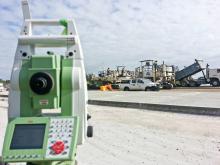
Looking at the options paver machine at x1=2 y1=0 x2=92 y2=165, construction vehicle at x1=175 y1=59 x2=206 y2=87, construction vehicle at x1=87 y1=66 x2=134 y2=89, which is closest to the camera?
paver machine at x1=2 y1=0 x2=92 y2=165

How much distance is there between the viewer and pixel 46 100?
3527 mm

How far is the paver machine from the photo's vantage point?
3131 millimetres

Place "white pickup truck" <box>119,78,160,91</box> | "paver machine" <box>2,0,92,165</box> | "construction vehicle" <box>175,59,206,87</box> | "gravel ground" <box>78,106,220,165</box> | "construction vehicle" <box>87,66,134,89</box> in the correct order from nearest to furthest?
"paver machine" <box>2,0,92,165</box>
"gravel ground" <box>78,106,220,165</box>
"white pickup truck" <box>119,78,160,91</box>
"construction vehicle" <box>175,59,206,87</box>
"construction vehicle" <box>87,66,134,89</box>

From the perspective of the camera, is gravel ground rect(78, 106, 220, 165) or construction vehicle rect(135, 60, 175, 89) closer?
gravel ground rect(78, 106, 220, 165)

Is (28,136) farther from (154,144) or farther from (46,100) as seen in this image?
(154,144)

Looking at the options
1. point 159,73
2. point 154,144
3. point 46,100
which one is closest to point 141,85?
point 159,73

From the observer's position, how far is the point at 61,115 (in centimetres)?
367

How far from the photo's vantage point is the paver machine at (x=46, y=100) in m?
3.13

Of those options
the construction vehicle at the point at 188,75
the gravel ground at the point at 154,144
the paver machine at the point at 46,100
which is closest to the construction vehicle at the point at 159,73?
the construction vehicle at the point at 188,75

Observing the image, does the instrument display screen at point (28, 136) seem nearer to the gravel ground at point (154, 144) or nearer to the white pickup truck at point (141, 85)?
the gravel ground at point (154, 144)

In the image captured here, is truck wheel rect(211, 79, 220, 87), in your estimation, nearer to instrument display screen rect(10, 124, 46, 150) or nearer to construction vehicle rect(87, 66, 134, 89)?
construction vehicle rect(87, 66, 134, 89)

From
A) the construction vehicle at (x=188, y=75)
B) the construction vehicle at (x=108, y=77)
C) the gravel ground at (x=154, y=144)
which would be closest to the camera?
the gravel ground at (x=154, y=144)

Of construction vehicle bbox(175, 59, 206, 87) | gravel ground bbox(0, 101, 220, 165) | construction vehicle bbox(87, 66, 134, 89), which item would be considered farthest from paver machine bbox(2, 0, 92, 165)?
construction vehicle bbox(87, 66, 134, 89)

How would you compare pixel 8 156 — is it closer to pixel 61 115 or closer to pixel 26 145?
pixel 26 145
